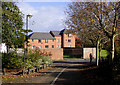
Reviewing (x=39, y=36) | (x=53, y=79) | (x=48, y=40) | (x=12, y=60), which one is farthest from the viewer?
(x=48, y=40)

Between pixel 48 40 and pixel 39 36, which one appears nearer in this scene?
pixel 39 36

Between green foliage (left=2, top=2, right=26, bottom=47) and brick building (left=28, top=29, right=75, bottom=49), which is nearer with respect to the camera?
green foliage (left=2, top=2, right=26, bottom=47)

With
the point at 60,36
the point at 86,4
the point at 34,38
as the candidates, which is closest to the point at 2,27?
the point at 86,4

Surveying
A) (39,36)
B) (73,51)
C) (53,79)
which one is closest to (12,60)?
(53,79)

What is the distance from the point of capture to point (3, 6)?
1328 centimetres

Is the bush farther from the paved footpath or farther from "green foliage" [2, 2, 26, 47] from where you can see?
the paved footpath

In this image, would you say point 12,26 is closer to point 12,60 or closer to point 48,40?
point 12,60

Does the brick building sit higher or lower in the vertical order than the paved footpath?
higher

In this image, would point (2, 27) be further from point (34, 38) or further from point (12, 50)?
point (34, 38)

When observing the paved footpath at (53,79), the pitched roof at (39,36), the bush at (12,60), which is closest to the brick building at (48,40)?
the pitched roof at (39,36)

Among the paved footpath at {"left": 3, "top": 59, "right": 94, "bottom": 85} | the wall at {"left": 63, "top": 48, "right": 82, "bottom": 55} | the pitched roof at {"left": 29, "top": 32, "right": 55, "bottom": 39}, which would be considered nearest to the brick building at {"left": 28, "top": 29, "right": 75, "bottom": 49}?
the pitched roof at {"left": 29, "top": 32, "right": 55, "bottom": 39}

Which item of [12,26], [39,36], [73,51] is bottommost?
[73,51]

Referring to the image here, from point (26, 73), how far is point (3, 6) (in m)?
5.53

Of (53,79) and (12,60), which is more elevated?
(12,60)
